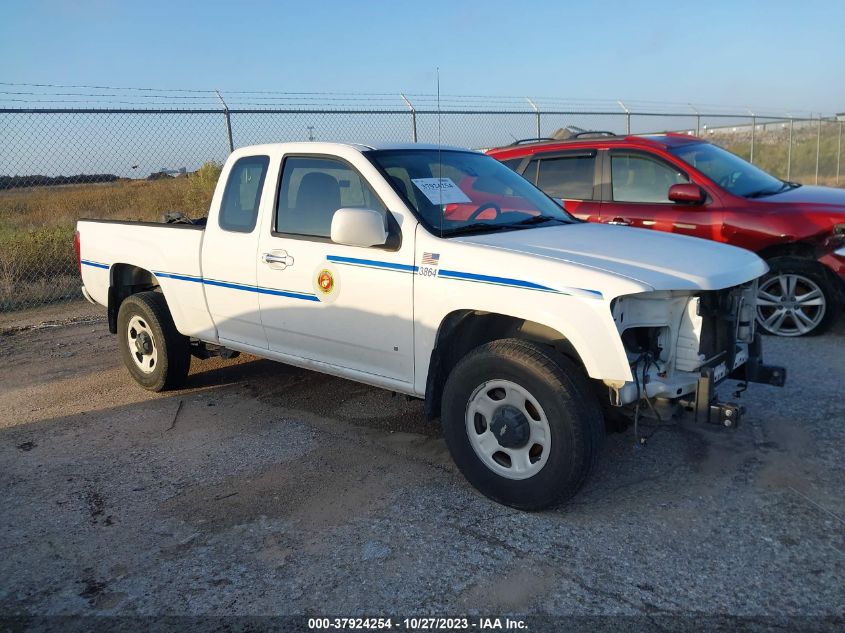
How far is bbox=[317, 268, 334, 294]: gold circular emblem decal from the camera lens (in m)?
4.43

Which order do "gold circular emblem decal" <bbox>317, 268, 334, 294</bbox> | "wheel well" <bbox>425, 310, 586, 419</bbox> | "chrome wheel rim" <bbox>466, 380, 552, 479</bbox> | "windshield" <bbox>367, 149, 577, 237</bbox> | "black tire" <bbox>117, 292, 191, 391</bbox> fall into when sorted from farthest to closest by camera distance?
1. "black tire" <bbox>117, 292, 191, 391</bbox>
2. "gold circular emblem decal" <bbox>317, 268, 334, 294</bbox>
3. "windshield" <bbox>367, 149, 577, 237</bbox>
4. "wheel well" <bbox>425, 310, 586, 419</bbox>
5. "chrome wheel rim" <bbox>466, 380, 552, 479</bbox>

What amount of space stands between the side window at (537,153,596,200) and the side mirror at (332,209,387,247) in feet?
13.6

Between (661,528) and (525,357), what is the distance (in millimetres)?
1049

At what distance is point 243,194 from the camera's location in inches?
200

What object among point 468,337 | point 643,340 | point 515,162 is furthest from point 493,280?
point 515,162

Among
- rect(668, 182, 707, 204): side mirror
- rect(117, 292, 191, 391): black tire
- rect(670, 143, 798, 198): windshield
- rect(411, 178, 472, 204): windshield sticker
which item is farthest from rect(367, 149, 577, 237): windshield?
rect(670, 143, 798, 198): windshield

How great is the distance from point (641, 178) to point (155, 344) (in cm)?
485

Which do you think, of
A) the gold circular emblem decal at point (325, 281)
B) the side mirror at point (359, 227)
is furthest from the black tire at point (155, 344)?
the side mirror at point (359, 227)

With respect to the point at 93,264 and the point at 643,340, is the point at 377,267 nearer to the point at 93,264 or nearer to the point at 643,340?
the point at 643,340

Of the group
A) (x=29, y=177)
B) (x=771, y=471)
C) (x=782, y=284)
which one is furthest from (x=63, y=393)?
(x=782, y=284)

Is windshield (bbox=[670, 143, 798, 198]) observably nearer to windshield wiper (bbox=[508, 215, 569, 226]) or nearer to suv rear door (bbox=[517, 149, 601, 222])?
suv rear door (bbox=[517, 149, 601, 222])

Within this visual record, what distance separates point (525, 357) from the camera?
3539mm

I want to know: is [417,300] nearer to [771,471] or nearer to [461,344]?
[461,344]

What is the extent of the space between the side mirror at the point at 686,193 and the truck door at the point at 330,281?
360 cm
